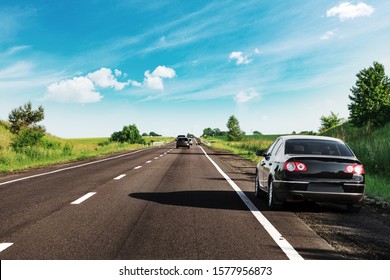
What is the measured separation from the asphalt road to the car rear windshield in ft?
4.41

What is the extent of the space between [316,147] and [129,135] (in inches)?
3882

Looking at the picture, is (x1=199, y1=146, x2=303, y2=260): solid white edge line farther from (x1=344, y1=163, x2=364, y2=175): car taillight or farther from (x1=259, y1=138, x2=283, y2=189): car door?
(x1=344, y1=163, x2=364, y2=175): car taillight

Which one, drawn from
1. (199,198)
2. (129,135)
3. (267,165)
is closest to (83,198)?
(199,198)

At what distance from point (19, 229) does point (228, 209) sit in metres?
3.85

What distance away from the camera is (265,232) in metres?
6.17

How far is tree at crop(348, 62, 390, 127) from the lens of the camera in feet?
272

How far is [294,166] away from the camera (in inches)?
305

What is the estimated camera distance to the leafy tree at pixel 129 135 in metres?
105

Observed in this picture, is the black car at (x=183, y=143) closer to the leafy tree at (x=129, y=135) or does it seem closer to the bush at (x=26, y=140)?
the bush at (x=26, y=140)

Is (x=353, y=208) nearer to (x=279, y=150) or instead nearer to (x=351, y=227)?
(x=351, y=227)

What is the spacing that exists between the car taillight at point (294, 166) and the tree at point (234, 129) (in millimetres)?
138314

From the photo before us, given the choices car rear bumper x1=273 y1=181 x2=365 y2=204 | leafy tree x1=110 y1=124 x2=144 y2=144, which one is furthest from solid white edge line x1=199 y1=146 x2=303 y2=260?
leafy tree x1=110 y1=124 x2=144 y2=144
